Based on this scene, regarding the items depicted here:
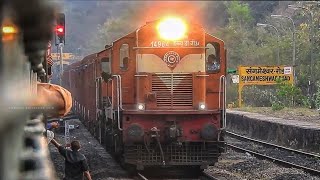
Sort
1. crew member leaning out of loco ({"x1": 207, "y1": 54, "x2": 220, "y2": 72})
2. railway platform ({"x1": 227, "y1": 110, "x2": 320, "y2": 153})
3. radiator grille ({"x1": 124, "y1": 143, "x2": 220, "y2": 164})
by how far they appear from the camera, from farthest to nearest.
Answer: railway platform ({"x1": 227, "y1": 110, "x2": 320, "y2": 153}) < crew member leaning out of loco ({"x1": 207, "y1": 54, "x2": 220, "y2": 72}) < radiator grille ({"x1": 124, "y1": 143, "x2": 220, "y2": 164})

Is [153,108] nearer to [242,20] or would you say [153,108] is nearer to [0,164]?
[0,164]

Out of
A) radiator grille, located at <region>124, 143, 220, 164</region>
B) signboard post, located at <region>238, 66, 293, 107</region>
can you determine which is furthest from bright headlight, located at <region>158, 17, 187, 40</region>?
signboard post, located at <region>238, 66, 293, 107</region>

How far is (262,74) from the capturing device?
35.3 m

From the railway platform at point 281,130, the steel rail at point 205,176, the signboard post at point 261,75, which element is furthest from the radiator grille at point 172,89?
the signboard post at point 261,75

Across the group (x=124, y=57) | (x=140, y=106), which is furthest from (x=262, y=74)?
(x=140, y=106)

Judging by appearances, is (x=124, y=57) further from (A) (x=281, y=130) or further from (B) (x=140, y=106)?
(A) (x=281, y=130)

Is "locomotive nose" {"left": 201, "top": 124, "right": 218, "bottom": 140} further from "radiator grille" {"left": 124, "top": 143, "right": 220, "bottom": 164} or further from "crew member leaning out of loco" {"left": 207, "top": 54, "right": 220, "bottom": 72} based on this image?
"crew member leaning out of loco" {"left": 207, "top": 54, "right": 220, "bottom": 72}

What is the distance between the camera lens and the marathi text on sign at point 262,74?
3506cm

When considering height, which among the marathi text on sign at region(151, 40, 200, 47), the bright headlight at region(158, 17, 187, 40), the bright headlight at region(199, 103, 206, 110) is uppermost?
the bright headlight at region(158, 17, 187, 40)

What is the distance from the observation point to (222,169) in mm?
13828

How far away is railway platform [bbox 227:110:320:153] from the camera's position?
19438mm

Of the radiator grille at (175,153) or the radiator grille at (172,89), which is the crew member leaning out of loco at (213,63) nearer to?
the radiator grille at (172,89)

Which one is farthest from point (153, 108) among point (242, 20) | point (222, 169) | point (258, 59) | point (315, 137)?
point (242, 20)

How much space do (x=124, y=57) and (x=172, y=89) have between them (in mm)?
1216
